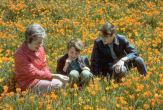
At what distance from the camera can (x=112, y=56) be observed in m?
6.30

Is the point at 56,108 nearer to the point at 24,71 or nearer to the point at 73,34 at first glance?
the point at 24,71

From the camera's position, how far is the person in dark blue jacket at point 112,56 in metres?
6.14

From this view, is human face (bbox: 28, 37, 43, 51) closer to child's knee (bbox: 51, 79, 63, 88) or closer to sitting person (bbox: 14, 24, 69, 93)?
sitting person (bbox: 14, 24, 69, 93)

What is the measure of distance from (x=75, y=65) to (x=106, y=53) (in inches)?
20.6

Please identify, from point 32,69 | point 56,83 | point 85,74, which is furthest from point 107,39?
point 32,69

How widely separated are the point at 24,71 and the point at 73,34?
3426mm

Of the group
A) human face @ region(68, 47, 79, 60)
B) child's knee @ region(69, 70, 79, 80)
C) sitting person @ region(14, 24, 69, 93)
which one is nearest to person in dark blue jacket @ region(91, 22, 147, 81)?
human face @ region(68, 47, 79, 60)

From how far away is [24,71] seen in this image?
5.55 metres

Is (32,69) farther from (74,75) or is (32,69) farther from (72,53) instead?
(72,53)

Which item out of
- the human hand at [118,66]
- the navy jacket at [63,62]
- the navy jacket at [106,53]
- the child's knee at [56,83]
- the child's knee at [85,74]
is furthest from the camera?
the navy jacket at [106,53]

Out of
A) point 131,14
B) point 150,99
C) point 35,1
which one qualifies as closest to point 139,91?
point 150,99

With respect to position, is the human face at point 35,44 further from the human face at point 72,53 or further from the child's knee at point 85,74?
the child's knee at point 85,74

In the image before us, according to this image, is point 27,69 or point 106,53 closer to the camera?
point 27,69

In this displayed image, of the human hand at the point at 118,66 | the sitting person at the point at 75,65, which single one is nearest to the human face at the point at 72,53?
the sitting person at the point at 75,65
